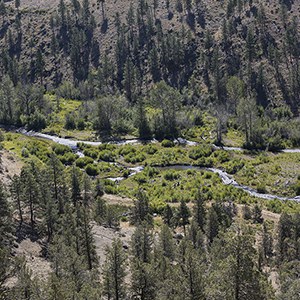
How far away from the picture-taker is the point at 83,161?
110125 millimetres

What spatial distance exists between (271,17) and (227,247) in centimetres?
16087

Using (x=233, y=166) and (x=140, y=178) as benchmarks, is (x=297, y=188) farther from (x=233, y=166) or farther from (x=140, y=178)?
(x=140, y=178)

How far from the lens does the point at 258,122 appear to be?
5007 inches

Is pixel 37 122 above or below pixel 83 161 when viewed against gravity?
above

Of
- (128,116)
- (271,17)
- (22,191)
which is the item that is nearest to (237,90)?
(128,116)

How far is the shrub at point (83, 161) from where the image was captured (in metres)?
110

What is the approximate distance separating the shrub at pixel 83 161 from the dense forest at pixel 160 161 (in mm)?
256

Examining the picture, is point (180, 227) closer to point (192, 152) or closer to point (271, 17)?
point (192, 152)

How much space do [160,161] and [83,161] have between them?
19.8m

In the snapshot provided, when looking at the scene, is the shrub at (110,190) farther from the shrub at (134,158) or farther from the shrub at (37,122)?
the shrub at (37,122)

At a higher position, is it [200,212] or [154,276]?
[154,276]

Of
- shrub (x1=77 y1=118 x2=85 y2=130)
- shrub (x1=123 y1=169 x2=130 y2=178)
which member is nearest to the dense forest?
shrub (x1=123 y1=169 x2=130 y2=178)

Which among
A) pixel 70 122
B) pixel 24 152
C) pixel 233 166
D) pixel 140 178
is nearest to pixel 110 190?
pixel 140 178

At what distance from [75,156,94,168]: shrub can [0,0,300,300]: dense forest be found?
10.1 inches
